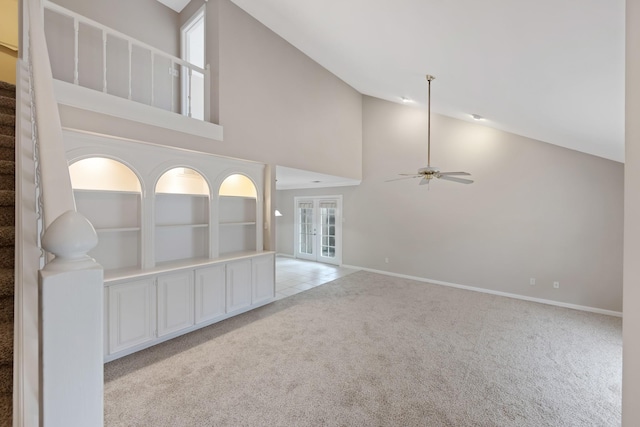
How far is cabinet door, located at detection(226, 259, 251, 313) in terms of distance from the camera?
391cm

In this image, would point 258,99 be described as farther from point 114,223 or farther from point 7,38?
point 7,38

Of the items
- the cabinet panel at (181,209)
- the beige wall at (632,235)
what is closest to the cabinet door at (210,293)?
the cabinet panel at (181,209)

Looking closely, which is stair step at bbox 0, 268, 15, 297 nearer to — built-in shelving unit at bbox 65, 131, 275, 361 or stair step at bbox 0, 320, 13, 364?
stair step at bbox 0, 320, 13, 364

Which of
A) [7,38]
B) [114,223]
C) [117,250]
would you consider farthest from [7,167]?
[7,38]

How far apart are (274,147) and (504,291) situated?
5.06 meters

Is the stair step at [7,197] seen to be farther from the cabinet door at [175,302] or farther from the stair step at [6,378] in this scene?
the cabinet door at [175,302]

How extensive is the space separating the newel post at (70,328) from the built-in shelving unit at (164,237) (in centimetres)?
272

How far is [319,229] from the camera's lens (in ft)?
26.8

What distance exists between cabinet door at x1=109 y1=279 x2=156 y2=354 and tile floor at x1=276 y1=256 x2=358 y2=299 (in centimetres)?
222

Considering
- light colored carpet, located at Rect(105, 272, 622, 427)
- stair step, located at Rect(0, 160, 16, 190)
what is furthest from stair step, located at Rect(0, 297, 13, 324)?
light colored carpet, located at Rect(105, 272, 622, 427)

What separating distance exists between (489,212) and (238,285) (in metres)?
4.83

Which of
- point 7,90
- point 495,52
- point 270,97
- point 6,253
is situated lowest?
point 6,253

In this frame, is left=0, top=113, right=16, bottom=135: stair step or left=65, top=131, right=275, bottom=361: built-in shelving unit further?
left=65, top=131, right=275, bottom=361: built-in shelving unit

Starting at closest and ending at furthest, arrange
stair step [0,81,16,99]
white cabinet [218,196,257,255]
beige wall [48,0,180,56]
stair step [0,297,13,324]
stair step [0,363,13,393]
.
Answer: stair step [0,363,13,393]
stair step [0,297,13,324]
stair step [0,81,16,99]
beige wall [48,0,180,56]
white cabinet [218,196,257,255]
